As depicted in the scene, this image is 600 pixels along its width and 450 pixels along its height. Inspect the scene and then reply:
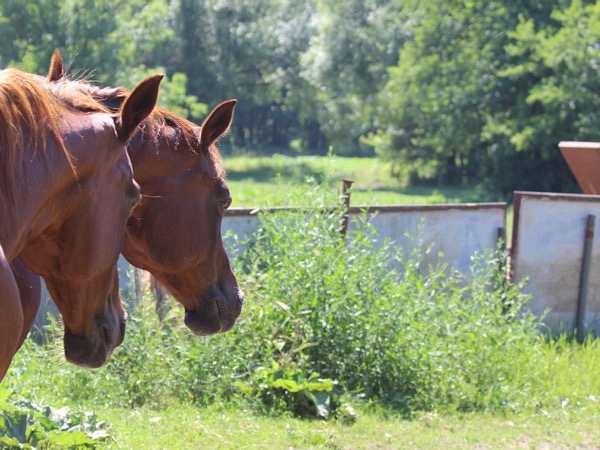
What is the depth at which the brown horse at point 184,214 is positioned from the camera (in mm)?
4086

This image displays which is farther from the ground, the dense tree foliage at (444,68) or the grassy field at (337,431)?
the dense tree foliage at (444,68)

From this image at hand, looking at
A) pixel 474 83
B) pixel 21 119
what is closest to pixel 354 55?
pixel 474 83

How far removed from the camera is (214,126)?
14.3 feet

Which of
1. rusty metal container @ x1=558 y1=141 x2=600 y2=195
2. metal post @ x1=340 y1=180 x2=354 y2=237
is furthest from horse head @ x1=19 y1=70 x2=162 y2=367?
rusty metal container @ x1=558 y1=141 x2=600 y2=195

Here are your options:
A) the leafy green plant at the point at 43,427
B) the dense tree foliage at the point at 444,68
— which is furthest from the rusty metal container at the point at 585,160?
the dense tree foliage at the point at 444,68

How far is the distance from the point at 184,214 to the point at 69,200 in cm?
141

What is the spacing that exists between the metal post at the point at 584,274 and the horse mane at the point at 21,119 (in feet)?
24.6

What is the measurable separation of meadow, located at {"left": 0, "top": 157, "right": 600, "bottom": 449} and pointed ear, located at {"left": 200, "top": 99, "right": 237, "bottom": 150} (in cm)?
202

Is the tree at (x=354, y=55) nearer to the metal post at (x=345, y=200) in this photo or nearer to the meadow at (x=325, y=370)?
the metal post at (x=345, y=200)

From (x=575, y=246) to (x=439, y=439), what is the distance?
4.06 meters

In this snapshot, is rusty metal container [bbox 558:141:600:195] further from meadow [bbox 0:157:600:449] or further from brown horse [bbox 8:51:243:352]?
brown horse [bbox 8:51:243:352]

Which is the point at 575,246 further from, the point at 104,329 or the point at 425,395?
the point at 104,329

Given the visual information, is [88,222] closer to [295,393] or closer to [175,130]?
[175,130]

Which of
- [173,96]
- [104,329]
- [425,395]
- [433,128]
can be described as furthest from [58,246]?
[433,128]
